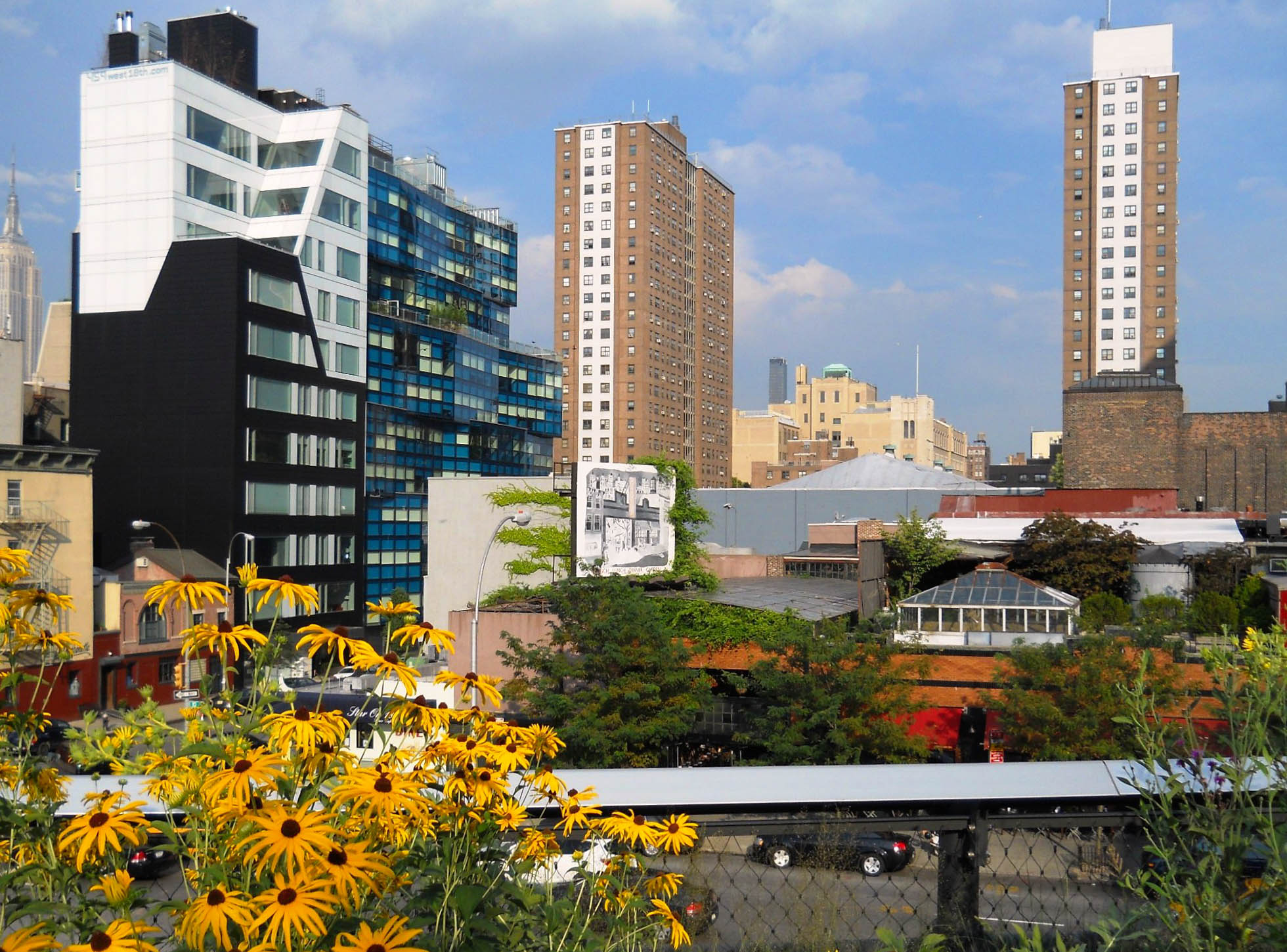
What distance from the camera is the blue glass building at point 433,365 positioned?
68.9 meters

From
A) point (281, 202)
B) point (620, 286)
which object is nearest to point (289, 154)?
point (281, 202)

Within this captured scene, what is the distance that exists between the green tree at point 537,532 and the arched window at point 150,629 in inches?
576

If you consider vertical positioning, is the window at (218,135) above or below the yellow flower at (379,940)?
above

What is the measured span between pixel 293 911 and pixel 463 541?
49926 millimetres

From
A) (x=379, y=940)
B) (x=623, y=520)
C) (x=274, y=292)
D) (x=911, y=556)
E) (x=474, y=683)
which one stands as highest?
(x=274, y=292)

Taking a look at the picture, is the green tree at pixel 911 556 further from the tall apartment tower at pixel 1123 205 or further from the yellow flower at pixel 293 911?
the tall apartment tower at pixel 1123 205

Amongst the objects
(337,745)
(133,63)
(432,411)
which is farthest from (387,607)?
(432,411)

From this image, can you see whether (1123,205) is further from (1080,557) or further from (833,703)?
(833,703)

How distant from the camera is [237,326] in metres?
55.8

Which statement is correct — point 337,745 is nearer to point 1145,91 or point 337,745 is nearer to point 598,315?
point 1145,91

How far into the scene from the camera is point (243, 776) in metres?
2.16

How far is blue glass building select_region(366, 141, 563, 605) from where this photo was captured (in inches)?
2714

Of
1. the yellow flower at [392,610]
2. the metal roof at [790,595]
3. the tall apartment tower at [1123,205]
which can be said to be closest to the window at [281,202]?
the metal roof at [790,595]

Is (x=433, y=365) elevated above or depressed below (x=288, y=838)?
above
